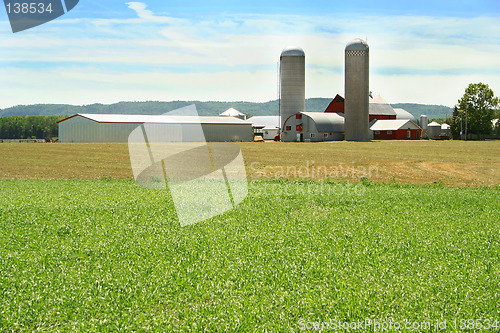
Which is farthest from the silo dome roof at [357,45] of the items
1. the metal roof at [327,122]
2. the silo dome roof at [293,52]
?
the metal roof at [327,122]

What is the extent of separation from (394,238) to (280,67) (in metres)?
73.4

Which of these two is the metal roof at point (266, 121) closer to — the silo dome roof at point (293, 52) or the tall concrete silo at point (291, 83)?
the tall concrete silo at point (291, 83)

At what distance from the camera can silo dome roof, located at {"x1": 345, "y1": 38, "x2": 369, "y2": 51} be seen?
72875 millimetres

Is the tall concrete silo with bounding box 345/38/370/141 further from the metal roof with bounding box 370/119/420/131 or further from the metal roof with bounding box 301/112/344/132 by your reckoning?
the metal roof with bounding box 370/119/420/131

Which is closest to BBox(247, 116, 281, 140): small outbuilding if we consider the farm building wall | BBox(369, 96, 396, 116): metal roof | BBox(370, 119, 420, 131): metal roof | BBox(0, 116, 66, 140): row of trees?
BBox(369, 96, 396, 116): metal roof

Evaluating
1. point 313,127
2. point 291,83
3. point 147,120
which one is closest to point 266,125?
point 291,83

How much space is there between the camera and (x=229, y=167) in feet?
103

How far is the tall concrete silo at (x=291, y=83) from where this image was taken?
80250 millimetres

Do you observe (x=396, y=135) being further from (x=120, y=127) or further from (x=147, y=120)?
(x=120, y=127)

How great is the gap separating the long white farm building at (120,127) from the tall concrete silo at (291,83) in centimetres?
842

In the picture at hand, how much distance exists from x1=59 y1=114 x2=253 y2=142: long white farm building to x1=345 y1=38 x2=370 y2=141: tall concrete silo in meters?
20.1

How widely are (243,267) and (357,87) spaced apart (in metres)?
69.0

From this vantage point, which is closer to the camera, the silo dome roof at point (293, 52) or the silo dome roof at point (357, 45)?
the silo dome roof at point (357, 45)

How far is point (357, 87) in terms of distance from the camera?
73.2 m
